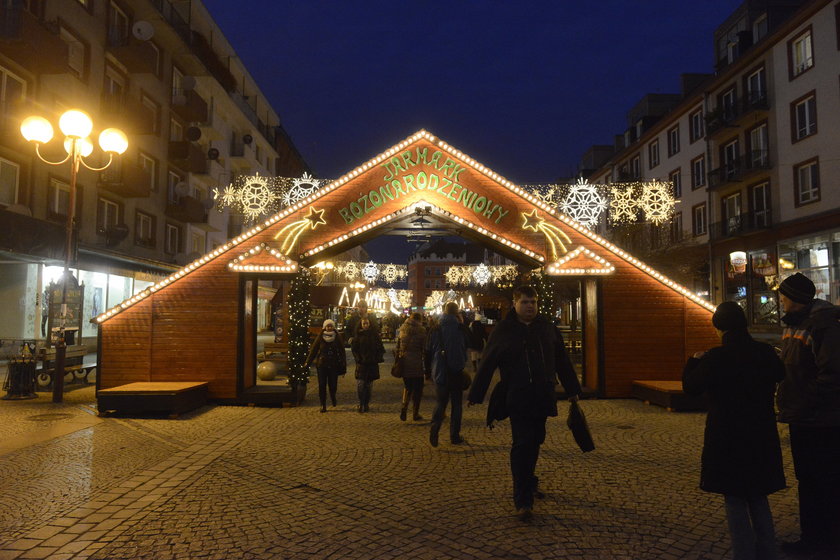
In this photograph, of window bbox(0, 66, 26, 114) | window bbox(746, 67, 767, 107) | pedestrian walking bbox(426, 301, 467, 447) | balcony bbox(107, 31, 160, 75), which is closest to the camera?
pedestrian walking bbox(426, 301, 467, 447)

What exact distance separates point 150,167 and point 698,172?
29.4 metres

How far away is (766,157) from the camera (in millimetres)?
27688

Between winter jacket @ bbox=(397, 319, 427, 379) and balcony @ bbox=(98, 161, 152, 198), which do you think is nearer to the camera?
winter jacket @ bbox=(397, 319, 427, 379)

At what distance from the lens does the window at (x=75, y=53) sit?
784 inches

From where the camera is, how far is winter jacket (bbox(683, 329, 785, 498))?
359 centimetres

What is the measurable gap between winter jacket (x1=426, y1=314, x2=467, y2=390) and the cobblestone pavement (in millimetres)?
856

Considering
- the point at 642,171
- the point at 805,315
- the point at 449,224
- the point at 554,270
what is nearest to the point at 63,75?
the point at 449,224

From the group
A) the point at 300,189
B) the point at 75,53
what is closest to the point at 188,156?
the point at 75,53

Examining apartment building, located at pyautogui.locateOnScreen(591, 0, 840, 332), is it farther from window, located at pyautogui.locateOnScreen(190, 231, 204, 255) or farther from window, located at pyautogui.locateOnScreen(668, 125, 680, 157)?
window, located at pyautogui.locateOnScreen(190, 231, 204, 255)

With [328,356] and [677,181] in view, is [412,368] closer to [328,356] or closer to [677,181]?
[328,356]

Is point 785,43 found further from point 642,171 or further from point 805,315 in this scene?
point 805,315

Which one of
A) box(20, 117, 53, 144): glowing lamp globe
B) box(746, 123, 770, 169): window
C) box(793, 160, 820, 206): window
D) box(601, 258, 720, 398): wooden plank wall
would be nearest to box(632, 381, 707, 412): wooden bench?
box(601, 258, 720, 398): wooden plank wall

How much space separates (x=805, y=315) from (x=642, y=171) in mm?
40723

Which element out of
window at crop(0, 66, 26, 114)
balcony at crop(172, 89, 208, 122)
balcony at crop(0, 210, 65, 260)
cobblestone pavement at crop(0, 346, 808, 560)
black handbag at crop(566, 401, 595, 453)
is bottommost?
cobblestone pavement at crop(0, 346, 808, 560)
